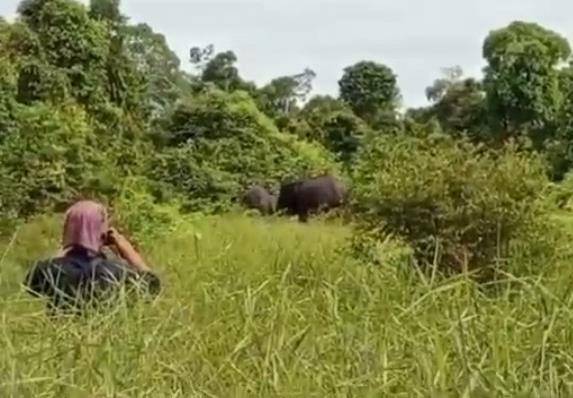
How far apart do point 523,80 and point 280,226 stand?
40.6 feet

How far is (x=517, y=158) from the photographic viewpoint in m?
9.33

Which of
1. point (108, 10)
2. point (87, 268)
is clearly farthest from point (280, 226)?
point (87, 268)

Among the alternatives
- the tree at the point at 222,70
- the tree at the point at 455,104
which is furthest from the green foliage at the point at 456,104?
the tree at the point at 222,70

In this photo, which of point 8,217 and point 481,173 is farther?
point 8,217

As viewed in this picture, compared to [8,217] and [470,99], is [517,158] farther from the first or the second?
[470,99]

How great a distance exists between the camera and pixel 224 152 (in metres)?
21.1

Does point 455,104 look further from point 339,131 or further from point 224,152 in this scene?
point 224,152

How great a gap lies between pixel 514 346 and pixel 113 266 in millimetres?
1951

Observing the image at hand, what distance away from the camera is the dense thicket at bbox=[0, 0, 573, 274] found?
9.18 meters

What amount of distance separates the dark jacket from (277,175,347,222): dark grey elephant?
14.7 meters

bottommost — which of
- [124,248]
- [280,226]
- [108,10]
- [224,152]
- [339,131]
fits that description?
[280,226]

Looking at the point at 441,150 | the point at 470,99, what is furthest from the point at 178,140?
the point at 441,150

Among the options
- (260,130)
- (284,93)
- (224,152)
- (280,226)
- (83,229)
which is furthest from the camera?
(284,93)

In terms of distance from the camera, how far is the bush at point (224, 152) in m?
19.8
